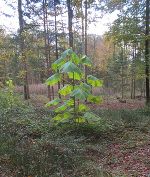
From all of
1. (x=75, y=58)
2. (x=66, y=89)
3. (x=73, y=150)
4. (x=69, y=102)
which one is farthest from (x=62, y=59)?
(x=73, y=150)

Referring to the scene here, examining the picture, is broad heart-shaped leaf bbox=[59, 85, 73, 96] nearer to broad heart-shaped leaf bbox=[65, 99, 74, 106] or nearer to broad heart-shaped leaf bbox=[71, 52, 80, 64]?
broad heart-shaped leaf bbox=[65, 99, 74, 106]

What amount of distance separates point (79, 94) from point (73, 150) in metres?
1.69

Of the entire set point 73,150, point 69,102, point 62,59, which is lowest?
point 73,150

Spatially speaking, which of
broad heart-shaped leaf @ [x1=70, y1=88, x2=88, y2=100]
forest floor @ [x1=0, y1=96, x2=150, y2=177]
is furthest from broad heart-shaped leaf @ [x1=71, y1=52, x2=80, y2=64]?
forest floor @ [x1=0, y1=96, x2=150, y2=177]

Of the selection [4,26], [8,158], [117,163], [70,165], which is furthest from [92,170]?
[4,26]

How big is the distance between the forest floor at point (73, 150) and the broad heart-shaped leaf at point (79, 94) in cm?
Answer: 113

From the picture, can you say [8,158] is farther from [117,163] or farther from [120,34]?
[120,34]

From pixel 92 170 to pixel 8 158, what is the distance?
1838 millimetres

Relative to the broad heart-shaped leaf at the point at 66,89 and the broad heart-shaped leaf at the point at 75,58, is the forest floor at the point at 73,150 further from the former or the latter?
the broad heart-shaped leaf at the point at 75,58

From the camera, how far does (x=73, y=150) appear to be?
6445 mm

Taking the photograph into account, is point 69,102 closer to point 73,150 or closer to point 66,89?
point 66,89

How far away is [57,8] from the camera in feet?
78.9

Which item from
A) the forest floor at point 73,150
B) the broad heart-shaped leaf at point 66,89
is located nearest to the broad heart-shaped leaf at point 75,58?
the broad heart-shaped leaf at point 66,89

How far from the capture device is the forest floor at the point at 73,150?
5309 millimetres
